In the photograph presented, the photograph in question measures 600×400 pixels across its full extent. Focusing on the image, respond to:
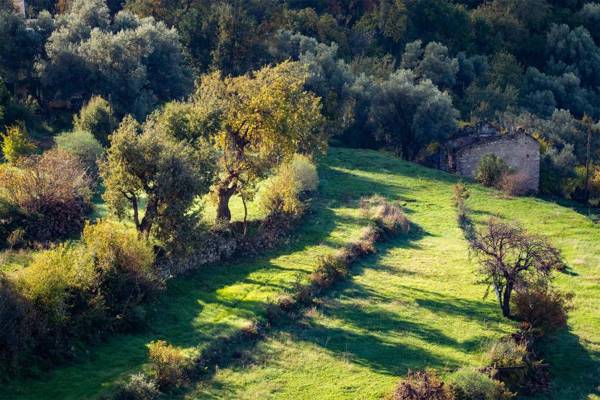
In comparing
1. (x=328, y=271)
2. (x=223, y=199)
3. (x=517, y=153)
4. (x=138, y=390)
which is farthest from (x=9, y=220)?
(x=517, y=153)

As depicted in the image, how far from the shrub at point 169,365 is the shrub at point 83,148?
21.6m

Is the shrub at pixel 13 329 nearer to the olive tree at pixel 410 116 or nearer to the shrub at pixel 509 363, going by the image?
the shrub at pixel 509 363

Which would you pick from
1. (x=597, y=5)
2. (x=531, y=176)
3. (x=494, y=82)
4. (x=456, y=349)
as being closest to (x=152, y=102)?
(x=531, y=176)

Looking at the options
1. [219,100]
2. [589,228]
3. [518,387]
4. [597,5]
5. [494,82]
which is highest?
[597,5]

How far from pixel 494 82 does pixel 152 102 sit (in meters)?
46.9

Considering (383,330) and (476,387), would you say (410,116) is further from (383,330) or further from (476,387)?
(476,387)

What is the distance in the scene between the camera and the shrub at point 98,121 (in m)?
53.1

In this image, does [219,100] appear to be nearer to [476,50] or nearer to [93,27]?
[93,27]

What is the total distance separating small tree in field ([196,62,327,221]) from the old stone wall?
85.0 feet

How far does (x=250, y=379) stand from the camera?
1093 inches

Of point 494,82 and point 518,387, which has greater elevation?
point 494,82

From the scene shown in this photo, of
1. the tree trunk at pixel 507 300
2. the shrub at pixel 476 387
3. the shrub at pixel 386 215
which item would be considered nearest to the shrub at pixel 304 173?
the shrub at pixel 386 215

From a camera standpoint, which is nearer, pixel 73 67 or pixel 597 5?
pixel 73 67

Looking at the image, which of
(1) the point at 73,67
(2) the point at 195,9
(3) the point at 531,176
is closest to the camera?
(1) the point at 73,67
